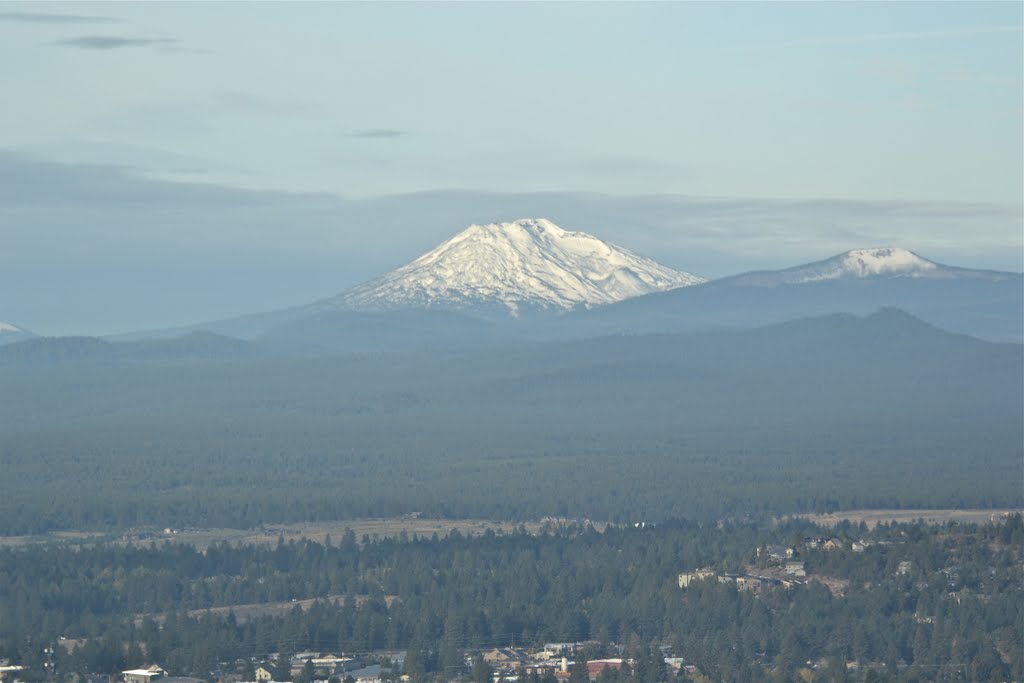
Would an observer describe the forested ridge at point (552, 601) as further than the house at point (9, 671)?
Yes

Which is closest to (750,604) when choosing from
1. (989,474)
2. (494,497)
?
(494,497)

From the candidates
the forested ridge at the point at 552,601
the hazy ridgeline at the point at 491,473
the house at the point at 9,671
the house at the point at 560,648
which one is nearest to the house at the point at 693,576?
the forested ridge at the point at 552,601

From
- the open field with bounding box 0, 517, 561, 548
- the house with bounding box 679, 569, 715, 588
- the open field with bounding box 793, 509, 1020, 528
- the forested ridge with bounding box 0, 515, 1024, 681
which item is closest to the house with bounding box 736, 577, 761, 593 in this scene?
the forested ridge with bounding box 0, 515, 1024, 681

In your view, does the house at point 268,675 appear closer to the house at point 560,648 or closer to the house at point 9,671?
the house at point 9,671

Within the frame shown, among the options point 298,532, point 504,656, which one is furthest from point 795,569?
point 298,532

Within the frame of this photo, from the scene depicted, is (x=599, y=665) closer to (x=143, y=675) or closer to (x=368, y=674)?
(x=368, y=674)

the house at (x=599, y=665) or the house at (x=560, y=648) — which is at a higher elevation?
the house at (x=599, y=665)

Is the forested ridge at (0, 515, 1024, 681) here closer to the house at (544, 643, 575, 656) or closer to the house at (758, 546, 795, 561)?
the house at (758, 546, 795, 561)
